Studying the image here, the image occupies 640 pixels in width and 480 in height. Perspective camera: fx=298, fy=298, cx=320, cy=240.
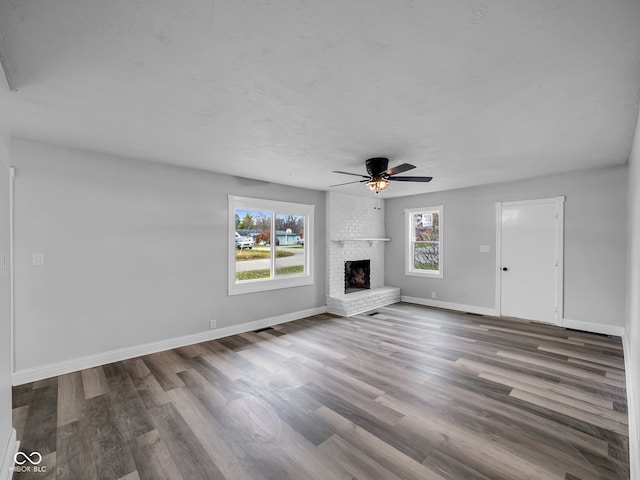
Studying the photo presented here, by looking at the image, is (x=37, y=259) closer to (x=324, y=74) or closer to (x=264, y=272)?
(x=264, y=272)

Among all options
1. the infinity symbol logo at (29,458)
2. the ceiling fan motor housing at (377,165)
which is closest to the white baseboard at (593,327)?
the ceiling fan motor housing at (377,165)

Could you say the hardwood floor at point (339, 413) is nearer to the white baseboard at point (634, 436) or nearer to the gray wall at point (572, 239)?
the white baseboard at point (634, 436)

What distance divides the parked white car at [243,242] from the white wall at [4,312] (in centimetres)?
293

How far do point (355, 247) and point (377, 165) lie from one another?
3152 mm

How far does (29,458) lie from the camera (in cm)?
201

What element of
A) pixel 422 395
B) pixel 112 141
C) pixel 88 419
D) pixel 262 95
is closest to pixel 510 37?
pixel 262 95

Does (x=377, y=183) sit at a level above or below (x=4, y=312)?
above

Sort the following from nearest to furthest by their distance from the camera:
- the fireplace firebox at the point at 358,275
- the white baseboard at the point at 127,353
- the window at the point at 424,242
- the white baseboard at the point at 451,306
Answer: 1. the white baseboard at the point at 127,353
2. the white baseboard at the point at 451,306
3. the window at the point at 424,242
4. the fireplace firebox at the point at 358,275

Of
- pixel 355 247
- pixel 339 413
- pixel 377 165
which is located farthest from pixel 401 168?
pixel 355 247

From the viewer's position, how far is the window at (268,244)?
479 centimetres

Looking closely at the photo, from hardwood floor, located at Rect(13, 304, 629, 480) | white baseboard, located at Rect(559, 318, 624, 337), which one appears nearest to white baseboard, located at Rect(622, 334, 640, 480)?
hardwood floor, located at Rect(13, 304, 629, 480)

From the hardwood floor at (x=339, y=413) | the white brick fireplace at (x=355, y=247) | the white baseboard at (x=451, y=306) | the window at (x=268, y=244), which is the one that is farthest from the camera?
the white brick fireplace at (x=355, y=247)

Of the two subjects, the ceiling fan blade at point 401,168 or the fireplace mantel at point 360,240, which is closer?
the ceiling fan blade at point 401,168

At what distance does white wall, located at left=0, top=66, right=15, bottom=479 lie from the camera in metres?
1.77
